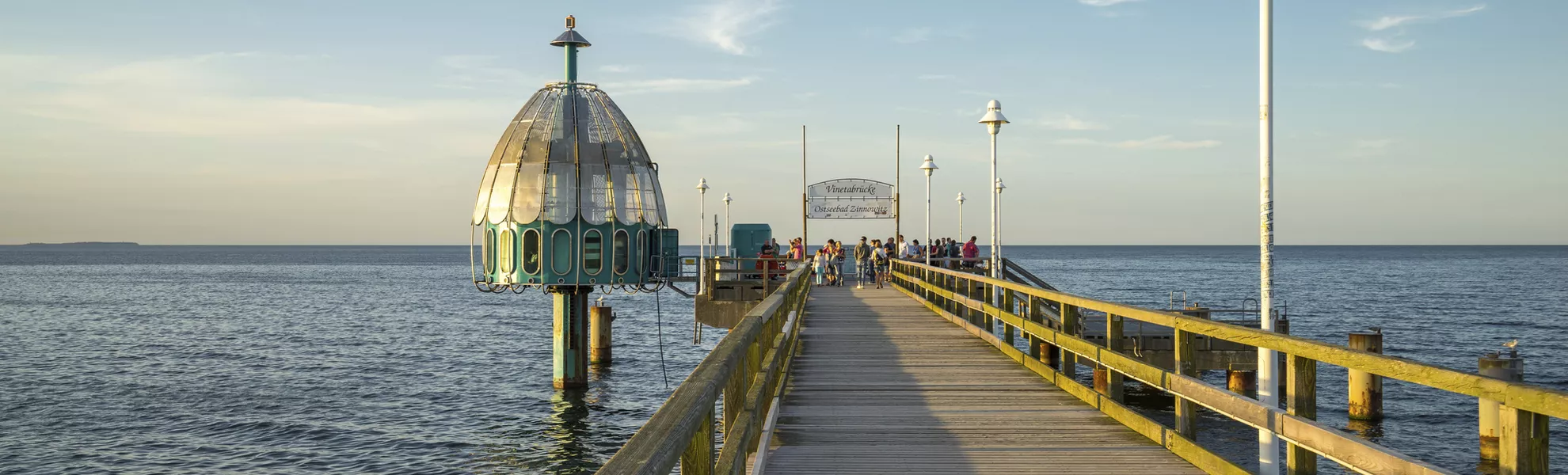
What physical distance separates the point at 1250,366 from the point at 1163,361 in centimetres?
194

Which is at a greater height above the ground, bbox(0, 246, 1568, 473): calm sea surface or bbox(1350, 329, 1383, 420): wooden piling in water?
bbox(1350, 329, 1383, 420): wooden piling in water

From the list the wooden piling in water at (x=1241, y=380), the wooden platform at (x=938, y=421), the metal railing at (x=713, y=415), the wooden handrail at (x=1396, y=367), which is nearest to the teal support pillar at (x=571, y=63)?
the wooden platform at (x=938, y=421)

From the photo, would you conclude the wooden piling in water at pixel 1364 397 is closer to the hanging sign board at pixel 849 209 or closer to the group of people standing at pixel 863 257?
the group of people standing at pixel 863 257

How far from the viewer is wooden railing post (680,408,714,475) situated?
3.87m

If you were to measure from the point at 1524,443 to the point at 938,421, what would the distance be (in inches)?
194

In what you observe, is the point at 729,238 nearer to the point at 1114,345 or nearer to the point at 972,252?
the point at 972,252

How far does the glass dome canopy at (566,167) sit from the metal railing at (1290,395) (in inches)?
650

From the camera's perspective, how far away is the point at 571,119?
2694 cm

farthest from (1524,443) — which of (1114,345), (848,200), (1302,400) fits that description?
(848,200)

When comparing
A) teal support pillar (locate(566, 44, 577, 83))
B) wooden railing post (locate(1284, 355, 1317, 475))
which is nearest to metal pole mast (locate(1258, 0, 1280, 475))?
wooden railing post (locate(1284, 355, 1317, 475))

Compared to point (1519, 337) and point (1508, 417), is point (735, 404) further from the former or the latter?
point (1519, 337)

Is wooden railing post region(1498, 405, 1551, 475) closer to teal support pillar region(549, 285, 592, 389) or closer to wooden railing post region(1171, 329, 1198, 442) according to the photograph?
wooden railing post region(1171, 329, 1198, 442)

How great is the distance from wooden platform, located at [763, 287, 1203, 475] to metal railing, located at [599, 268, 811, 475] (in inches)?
20.4

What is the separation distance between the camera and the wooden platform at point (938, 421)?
268 inches
